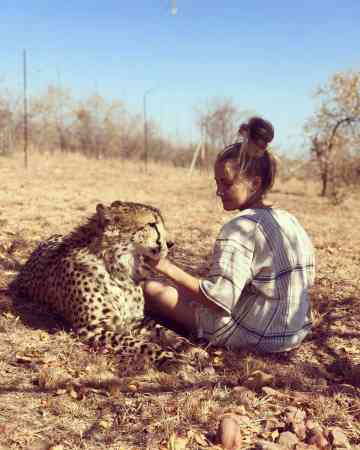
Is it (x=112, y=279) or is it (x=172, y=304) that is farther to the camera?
(x=172, y=304)

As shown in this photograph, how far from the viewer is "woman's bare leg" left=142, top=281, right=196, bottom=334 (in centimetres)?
303

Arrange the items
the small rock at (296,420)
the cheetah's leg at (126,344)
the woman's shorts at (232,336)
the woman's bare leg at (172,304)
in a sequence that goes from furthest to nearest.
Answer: the woman's bare leg at (172,304)
the woman's shorts at (232,336)
the cheetah's leg at (126,344)
the small rock at (296,420)

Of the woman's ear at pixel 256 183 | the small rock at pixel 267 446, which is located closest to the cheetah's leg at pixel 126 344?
the small rock at pixel 267 446

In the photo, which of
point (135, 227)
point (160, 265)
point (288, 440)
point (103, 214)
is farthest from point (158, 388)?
point (103, 214)

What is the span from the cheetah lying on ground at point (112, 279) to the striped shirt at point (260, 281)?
37cm

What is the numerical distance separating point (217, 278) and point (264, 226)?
344 mm

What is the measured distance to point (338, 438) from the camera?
1.92 metres

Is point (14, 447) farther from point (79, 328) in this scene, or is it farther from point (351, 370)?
point (351, 370)

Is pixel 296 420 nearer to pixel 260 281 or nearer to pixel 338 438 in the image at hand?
pixel 338 438

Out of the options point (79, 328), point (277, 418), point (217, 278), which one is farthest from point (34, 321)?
point (277, 418)

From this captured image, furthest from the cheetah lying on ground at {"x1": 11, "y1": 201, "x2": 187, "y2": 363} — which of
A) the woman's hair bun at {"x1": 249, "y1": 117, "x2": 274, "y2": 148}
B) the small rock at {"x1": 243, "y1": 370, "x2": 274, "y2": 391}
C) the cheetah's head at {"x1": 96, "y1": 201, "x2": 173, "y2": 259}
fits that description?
the woman's hair bun at {"x1": 249, "y1": 117, "x2": 274, "y2": 148}

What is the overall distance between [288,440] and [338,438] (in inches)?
7.4

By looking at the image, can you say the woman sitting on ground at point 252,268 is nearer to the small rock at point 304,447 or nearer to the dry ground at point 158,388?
the dry ground at point 158,388

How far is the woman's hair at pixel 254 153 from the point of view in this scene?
2549 millimetres
